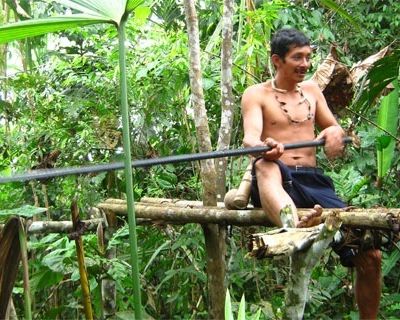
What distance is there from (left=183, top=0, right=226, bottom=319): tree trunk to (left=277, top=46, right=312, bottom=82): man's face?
1.41ft

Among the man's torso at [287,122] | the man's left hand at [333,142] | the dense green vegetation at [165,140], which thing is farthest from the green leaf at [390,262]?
the man's left hand at [333,142]

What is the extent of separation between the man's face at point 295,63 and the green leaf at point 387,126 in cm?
53

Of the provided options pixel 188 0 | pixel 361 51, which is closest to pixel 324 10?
pixel 361 51

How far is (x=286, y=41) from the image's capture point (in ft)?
9.68

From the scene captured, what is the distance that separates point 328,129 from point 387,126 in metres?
0.67

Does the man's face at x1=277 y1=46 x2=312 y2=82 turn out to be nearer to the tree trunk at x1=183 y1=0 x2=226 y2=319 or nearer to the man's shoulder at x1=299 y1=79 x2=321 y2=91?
the man's shoulder at x1=299 y1=79 x2=321 y2=91

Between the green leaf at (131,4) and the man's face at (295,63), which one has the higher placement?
the green leaf at (131,4)

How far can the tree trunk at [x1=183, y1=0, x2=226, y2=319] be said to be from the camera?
9.91 ft

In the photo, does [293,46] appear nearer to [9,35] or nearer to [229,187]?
[229,187]

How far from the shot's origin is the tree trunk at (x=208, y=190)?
302 cm

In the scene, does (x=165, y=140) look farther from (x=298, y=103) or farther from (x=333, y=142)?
(x=333, y=142)

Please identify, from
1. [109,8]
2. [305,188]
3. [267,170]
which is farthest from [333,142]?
[109,8]

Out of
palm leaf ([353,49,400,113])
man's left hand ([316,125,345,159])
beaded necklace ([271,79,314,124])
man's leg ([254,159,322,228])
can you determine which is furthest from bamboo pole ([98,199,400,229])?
palm leaf ([353,49,400,113])

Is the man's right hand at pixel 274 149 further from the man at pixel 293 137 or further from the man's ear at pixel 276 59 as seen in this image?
the man's ear at pixel 276 59
